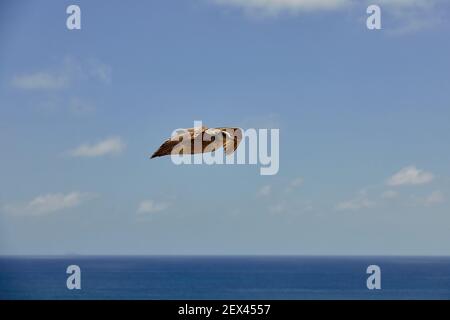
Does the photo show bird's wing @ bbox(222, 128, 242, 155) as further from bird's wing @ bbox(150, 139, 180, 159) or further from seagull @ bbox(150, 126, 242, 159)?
bird's wing @ bbox(150, 139, 180, 159)

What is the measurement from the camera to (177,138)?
6527 millimetres

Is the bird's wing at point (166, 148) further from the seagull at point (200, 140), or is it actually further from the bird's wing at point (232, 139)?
the bird's wing at point (232, 139)

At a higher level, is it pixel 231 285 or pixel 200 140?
pixel 231 285

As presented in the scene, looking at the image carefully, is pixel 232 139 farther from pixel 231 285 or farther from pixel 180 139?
pixel 231 285

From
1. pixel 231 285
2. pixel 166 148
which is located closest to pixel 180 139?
pixel 166 148

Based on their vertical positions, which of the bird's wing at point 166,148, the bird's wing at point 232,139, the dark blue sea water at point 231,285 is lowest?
the bird's wing at point 166,148

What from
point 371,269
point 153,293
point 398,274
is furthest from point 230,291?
point 371,269

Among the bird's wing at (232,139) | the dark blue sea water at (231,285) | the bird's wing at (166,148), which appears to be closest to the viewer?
the bird's wing at (166,148)

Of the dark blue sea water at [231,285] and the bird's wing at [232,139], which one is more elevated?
the dark blue sea water at [231,285]

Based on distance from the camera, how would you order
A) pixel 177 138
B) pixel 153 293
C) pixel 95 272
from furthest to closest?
pixel 95 272, pixel 153 293, pixel 177 138

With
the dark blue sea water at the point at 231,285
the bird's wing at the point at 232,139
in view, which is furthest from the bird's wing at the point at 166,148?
the dark blue sea water at the point at 231,285

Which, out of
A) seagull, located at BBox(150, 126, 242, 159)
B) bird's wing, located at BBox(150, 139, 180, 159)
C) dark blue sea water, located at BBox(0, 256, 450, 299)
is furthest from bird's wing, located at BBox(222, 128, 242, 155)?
dark blue sea water, located at BBox(0, 256, 450, 299)
